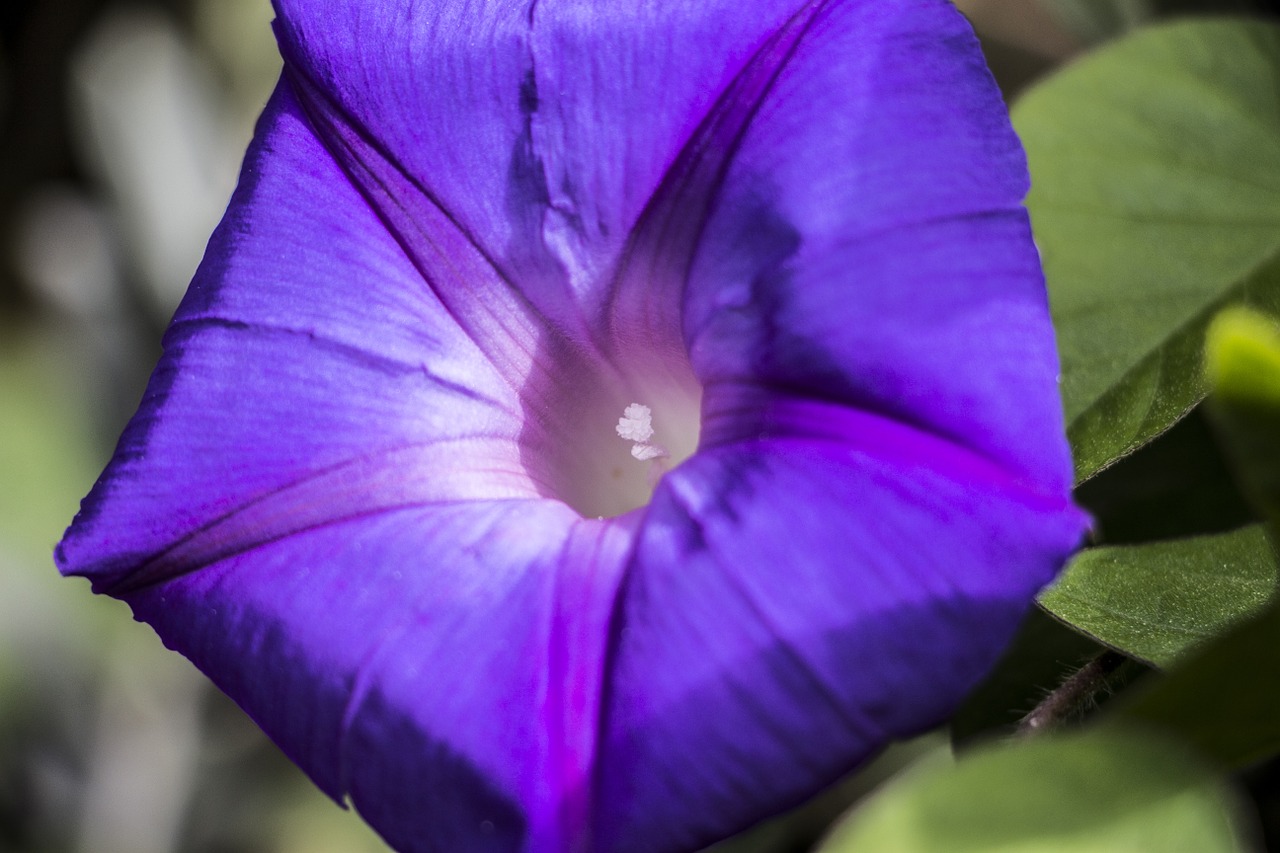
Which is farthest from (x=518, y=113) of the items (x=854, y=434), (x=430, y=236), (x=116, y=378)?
(x=116, y=378)

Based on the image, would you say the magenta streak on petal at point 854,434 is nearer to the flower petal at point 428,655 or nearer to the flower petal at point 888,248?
the flower petal at point 888,248

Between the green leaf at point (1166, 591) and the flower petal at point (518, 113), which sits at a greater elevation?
the flower petal at point (518, 113)

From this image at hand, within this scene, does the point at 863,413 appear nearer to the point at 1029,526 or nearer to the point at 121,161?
the point at 1029,526

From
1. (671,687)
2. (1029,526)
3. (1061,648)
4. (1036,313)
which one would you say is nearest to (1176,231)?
(1061,648)

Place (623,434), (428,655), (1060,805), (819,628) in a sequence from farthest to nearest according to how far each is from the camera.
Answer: (623,434)
(428,655)
(819,628)
(1060,805)

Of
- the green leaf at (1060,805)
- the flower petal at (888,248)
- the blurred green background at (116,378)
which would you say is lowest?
the blurred green background at (116,378)

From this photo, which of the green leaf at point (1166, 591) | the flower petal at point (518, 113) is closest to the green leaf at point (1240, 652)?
the green leaf at point (1166, 591)

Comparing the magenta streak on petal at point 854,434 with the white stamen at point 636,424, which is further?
the white stamen at point 636,424

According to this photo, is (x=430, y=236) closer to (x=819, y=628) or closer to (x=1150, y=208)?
(x=819, y=628)
